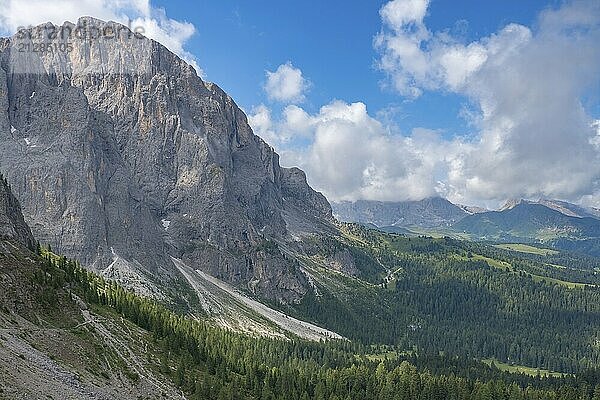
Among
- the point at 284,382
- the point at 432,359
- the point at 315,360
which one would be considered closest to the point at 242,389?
the point at 284,382

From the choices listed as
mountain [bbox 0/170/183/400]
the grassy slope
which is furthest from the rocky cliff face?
the grassy slope

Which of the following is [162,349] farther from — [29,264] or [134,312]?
[29,264]

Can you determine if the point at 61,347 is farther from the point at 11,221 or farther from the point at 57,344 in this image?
the point at 11,221

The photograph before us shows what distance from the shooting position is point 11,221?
111 m

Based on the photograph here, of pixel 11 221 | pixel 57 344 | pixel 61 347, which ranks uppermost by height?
pixel 11 221

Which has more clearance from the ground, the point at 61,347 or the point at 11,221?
the point at 11,221

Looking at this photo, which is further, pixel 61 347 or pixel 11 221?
pixel 11 221

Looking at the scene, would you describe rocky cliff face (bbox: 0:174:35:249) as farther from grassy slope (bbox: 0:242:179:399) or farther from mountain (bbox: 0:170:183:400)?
grassy slope (bbox: 0:242:179:399)

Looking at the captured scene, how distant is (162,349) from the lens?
10581cm

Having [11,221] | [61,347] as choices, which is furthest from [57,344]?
[11,221]

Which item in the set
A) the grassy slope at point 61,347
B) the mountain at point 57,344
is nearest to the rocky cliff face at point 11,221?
the mountain at point 57,344

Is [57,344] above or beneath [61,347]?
above

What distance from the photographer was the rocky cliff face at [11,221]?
340 feet

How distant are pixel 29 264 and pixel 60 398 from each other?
146 ft
